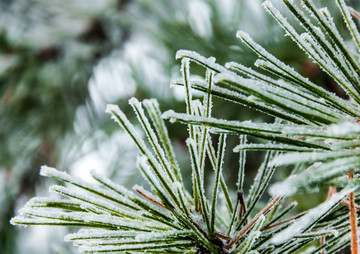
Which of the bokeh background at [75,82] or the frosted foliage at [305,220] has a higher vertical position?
the bokeh background at [75,82]

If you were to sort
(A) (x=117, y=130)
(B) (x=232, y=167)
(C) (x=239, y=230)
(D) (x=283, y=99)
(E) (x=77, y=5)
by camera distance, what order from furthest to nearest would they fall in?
(E) (x=77, y=5) → (A) (x=117, y=130) → (B) (x=232, y=167) → (C) (x=239, y=230) → (D) (x=283, y=99)

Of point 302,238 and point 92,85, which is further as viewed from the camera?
point 92,85

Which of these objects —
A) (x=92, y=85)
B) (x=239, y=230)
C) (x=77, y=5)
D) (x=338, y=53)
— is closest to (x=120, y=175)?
(x=92, y=85)

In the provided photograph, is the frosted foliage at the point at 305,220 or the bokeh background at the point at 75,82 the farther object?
the bokeh background at the point at 75,82

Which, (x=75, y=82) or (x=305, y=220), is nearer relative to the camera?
(x=305, y=220)

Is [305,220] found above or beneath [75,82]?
beneath

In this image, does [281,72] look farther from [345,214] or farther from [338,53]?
[345,214]

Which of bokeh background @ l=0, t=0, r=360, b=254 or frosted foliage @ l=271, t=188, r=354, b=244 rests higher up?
bokeh background @ l=0, t=0, r=360, b=254

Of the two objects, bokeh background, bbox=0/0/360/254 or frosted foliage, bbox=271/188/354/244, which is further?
bokeh background, bbox=0/0/360/254
